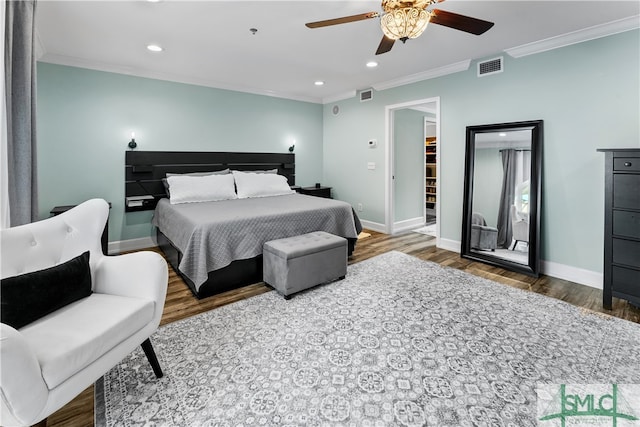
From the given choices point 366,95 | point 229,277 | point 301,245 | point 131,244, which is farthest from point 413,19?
point 131,244

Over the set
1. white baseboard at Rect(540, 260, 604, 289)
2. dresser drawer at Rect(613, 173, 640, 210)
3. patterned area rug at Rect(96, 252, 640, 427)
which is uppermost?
dresser drawer at Rect(613, 173, 640, 210)

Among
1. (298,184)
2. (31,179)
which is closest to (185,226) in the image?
(31,179)

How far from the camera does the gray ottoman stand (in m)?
2.78

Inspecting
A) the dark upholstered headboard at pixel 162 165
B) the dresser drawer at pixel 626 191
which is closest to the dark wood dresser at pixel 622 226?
the dresser drawer at pixel 626 191

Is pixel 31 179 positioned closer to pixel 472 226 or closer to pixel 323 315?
pixel 323 315

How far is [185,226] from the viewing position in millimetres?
2969

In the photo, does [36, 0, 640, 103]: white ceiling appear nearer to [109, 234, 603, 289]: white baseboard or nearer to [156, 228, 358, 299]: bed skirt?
[156, 228, 358, 299]: bed skirt

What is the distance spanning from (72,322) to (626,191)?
3.76 meters

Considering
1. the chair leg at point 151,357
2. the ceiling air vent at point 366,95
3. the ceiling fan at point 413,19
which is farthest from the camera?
the ceiling air vent at point 366,95

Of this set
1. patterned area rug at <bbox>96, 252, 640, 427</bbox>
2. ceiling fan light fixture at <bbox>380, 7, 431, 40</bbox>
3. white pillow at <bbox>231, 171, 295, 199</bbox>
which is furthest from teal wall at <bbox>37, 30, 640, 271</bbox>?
ceiling fan light fixture at <bbox>380, 7, 431, 40</bbox>

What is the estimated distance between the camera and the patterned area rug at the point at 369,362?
1.53 m

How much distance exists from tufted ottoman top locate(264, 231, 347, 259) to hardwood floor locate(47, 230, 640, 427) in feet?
1.53

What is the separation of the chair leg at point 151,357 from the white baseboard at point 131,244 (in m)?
3.01

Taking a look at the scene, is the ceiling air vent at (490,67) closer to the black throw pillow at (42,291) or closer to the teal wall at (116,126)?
the teal wall at (116,126)
